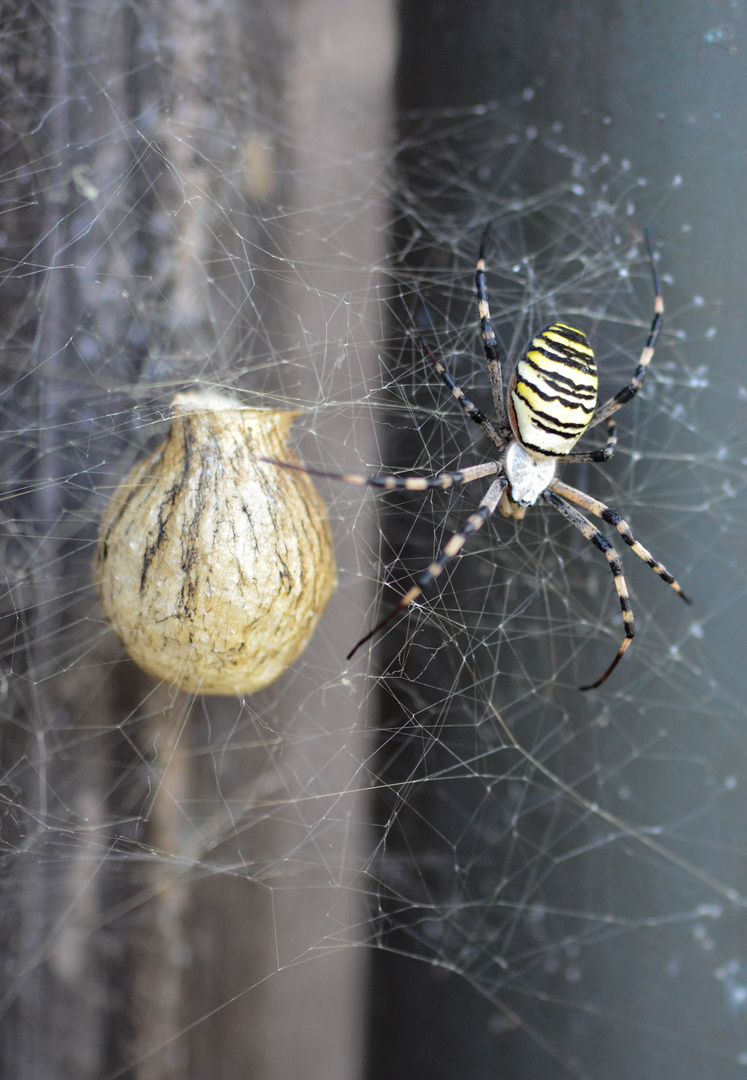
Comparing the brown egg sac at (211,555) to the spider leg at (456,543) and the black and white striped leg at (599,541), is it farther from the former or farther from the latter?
the black and white striped leg at (599,541)

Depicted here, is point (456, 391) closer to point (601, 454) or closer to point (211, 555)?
point (601, 454)

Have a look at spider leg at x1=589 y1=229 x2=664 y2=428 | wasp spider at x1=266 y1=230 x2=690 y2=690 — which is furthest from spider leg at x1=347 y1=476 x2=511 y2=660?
spider leg at x1=589 y1=229 x2=664 y2=428

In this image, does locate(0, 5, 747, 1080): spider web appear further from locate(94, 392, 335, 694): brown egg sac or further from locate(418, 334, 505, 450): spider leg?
locate(94, 392, 335, 694): brown egg sac

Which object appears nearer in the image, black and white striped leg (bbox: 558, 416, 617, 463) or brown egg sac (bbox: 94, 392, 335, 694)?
brown egg sac (bbox: 94, 392, 335, 694)

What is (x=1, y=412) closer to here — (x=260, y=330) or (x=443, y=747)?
(x=260, y=330)

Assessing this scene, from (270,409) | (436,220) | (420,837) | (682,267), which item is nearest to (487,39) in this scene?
(436,220)

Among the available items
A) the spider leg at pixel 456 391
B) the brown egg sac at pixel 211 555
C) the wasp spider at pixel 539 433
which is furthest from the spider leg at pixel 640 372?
the brown egg sac at pixel 211 555

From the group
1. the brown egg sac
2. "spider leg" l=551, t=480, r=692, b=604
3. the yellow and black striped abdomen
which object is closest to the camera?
the brown egg sac
